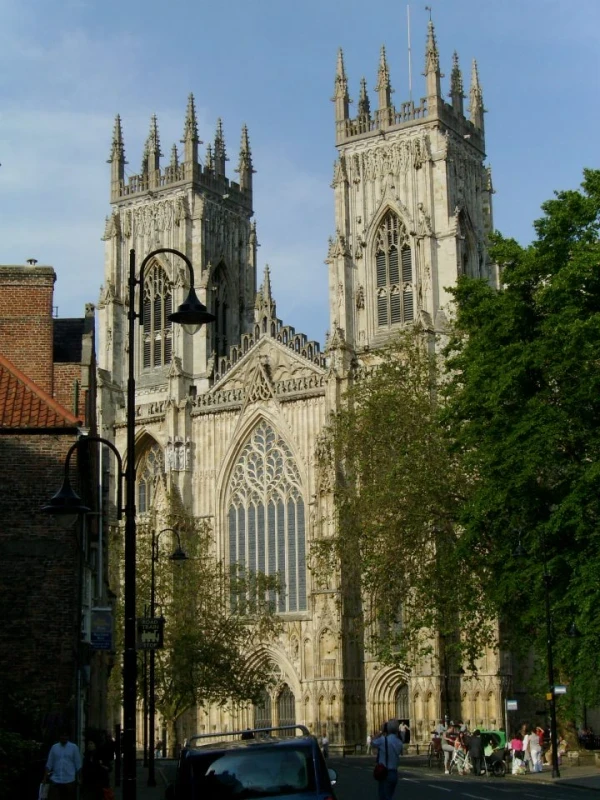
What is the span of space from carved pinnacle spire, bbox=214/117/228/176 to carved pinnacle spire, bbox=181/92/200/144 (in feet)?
5.16

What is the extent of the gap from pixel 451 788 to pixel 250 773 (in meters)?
17.6

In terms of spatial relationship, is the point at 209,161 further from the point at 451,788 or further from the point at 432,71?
the point at 451,788

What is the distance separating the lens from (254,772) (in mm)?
11766

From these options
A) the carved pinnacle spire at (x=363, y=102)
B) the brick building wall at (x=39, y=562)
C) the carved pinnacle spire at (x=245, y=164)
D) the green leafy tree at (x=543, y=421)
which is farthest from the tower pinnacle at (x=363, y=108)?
the brick building wall at (x=39, y=562)

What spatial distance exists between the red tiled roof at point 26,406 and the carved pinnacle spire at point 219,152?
44404 millimetres

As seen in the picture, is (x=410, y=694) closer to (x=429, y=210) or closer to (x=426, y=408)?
(x=426, y=408)

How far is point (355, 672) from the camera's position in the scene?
175 ft

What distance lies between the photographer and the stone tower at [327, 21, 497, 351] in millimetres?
58469

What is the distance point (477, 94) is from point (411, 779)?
4127 cm

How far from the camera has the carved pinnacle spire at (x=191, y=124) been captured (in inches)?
2699

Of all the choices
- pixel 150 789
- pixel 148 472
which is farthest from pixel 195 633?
pixel 148 472

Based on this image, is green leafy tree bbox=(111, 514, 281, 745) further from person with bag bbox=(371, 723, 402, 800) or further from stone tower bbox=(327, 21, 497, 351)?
person with bag bbox=(371, 723, 402, 800)

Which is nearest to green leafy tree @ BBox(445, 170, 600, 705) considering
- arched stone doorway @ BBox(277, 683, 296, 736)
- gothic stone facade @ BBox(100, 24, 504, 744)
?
gothic stone facade @ BBox(100, 24, 504, 744)

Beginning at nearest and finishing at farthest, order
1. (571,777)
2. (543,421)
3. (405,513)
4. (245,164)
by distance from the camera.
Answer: (543,421) → (571,777) → (405,513) → (245,164)
